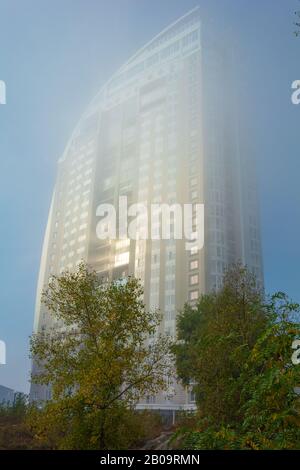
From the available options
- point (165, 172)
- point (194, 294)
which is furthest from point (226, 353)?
point (165, 172)

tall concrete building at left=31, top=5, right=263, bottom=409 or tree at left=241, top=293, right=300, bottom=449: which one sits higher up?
tall concrete building at left=31, top=5, right=263, bottom=409

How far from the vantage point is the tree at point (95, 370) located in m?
20.9

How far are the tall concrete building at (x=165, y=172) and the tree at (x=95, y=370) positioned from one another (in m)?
68.9

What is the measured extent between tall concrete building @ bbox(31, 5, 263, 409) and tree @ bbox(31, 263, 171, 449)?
68.9m

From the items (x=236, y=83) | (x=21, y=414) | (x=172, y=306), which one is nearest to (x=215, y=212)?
(x=172, y=306)

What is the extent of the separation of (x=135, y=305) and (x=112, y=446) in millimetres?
7325

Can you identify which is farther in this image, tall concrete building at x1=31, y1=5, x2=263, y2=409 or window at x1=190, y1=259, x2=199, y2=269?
tall concrete building at x1=31, y1=5, x2=263, y2=409

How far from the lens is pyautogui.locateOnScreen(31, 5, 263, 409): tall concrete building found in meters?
104

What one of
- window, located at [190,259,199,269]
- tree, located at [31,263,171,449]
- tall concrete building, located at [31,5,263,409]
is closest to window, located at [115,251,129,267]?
tall concrete building, located at [31,5,263,409]

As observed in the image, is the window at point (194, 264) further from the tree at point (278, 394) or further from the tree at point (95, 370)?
the tree at point (278, 394)

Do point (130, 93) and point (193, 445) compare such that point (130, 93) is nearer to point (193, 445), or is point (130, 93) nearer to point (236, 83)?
point (236, 83)

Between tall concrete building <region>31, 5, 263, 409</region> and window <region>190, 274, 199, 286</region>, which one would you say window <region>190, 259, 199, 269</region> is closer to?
tall concrete building <region>31, 5, 263, 409</region>

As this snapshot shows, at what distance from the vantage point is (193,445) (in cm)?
1038

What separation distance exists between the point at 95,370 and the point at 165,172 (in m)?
102
